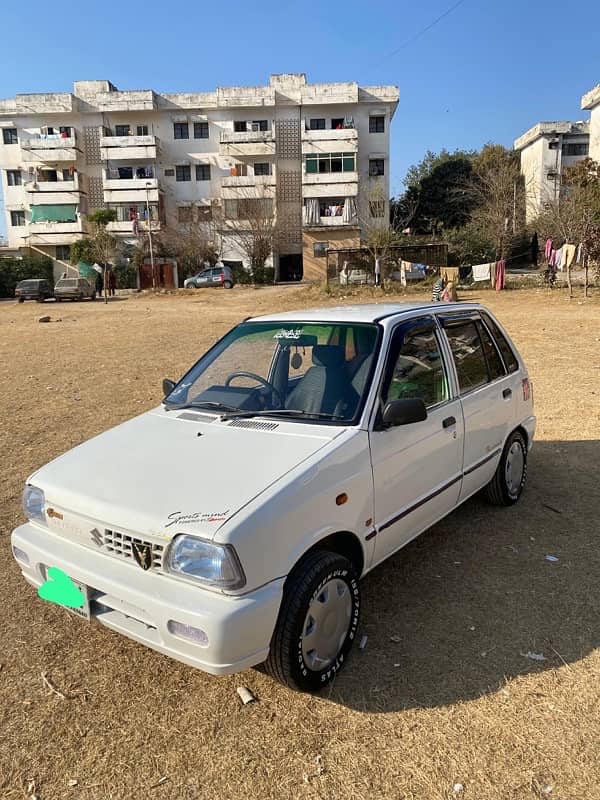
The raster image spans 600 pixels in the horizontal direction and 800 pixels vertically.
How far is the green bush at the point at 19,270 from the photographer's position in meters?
46.2

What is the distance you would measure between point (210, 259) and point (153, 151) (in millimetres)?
10712

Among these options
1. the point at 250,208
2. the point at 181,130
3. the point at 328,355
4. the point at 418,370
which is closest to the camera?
the point at 328,355

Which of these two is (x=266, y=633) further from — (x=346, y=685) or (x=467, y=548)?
(x=467, y=548)

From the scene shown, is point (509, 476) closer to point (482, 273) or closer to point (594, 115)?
point (482, 273)

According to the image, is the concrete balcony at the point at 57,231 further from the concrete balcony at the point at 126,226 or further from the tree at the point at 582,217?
the tree at the point at 582,217

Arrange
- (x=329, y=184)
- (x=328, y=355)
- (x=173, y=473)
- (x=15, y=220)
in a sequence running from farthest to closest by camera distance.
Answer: (x=15, y=220)
(x=329, y=184)
(x=328, y=355)
(x=173, y=473)

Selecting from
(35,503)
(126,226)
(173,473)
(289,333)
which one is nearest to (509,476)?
(289,333)

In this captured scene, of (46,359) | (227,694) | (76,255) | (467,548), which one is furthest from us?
(76,255)

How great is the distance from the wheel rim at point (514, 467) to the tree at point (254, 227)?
42.7 metres

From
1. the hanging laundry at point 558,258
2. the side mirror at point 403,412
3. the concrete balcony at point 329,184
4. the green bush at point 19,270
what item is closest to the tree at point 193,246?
the concrete balcony at point 329,184

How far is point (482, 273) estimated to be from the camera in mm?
30969

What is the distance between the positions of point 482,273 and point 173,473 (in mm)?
30906

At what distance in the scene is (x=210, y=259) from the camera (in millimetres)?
49875

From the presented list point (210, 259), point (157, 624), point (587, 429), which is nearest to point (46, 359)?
point (587, 429)
